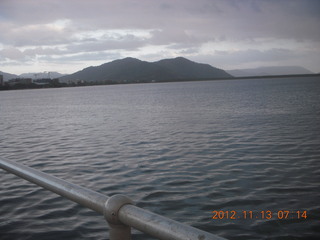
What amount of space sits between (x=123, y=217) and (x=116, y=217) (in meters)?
0.05

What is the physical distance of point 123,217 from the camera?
1739 millimetres

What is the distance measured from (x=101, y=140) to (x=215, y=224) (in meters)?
15.5

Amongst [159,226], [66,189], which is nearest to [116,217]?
[159,226]

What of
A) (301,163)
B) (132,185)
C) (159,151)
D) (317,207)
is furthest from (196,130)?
(317,207)

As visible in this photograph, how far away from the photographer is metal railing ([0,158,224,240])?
1.48m

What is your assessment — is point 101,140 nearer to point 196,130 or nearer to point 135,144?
point 135,144

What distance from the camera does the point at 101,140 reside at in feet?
73.6

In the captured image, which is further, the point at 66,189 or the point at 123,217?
the point at 66,189
